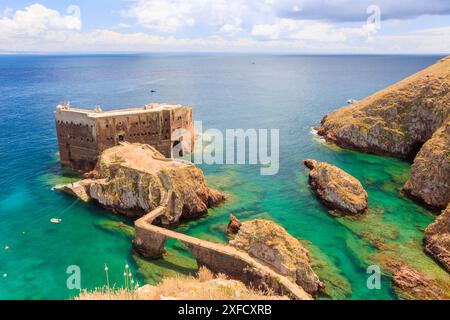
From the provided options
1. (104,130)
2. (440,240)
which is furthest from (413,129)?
(104,130)

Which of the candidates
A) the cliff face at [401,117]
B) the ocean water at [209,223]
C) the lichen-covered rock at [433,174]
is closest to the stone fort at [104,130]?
the ocean water at [209,223]

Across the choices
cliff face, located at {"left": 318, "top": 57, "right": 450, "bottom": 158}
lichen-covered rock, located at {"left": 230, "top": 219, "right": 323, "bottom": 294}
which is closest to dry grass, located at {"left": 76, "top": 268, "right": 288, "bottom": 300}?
lichen-covered rock, located at {"left": 230, "top": 219, "right": 323, "bottom": 294}

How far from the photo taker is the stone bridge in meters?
29.6

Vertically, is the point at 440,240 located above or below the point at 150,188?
below

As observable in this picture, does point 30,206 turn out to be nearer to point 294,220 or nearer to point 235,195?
point 235,195

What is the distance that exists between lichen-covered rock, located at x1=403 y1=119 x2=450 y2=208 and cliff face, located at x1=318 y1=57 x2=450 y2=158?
15330mm

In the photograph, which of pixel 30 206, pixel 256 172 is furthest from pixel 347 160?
pixel 30 206

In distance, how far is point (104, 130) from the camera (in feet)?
185

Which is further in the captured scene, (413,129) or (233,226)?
(413,129)

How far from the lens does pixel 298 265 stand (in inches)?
1262

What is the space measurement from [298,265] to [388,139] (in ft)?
168

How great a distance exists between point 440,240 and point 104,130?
49166mm

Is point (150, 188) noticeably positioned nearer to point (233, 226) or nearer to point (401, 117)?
point (233, 226)

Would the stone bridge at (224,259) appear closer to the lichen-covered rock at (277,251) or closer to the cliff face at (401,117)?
the lichen-covered rock at (277,251)
